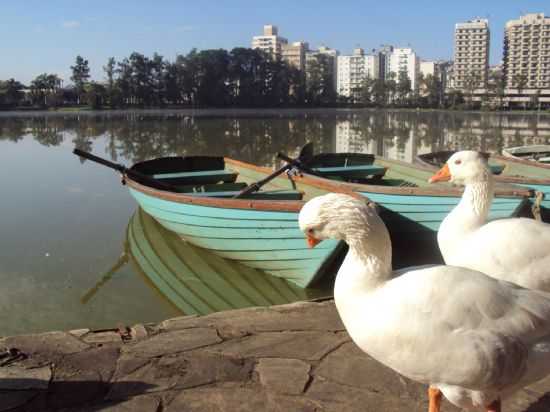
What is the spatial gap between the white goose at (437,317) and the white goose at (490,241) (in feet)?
3.04

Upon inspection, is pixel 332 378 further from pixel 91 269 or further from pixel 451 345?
pixel 91 269

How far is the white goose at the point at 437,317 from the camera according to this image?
8.89 feet

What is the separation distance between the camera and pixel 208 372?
4.04 m

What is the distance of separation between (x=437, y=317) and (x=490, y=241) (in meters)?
1.46

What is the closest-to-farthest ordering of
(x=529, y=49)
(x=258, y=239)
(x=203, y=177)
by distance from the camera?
(x=258, y=239) → (x=203, y=177) → (x=529, y=49)

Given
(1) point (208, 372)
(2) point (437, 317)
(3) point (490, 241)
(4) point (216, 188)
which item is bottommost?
(1) point (208, 372)

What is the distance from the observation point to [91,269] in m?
8.45

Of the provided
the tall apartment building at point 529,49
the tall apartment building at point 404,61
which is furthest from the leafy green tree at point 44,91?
the tall apartment building at point 404,61

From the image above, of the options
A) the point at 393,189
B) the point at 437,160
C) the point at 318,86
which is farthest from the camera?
the point at 318,86

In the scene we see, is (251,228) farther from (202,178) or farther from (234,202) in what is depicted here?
(202,178)

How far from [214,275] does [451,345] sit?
5.72 meters

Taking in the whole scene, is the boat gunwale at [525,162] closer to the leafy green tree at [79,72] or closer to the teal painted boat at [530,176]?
the teal painted boat at [530,176]

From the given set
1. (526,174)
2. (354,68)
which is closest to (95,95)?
(526,174)

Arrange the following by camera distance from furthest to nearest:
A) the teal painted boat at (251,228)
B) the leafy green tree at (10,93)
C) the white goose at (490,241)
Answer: the leafy green tree at (10,93), the teal painted boat at (251,228), the white goose at (490,241)
